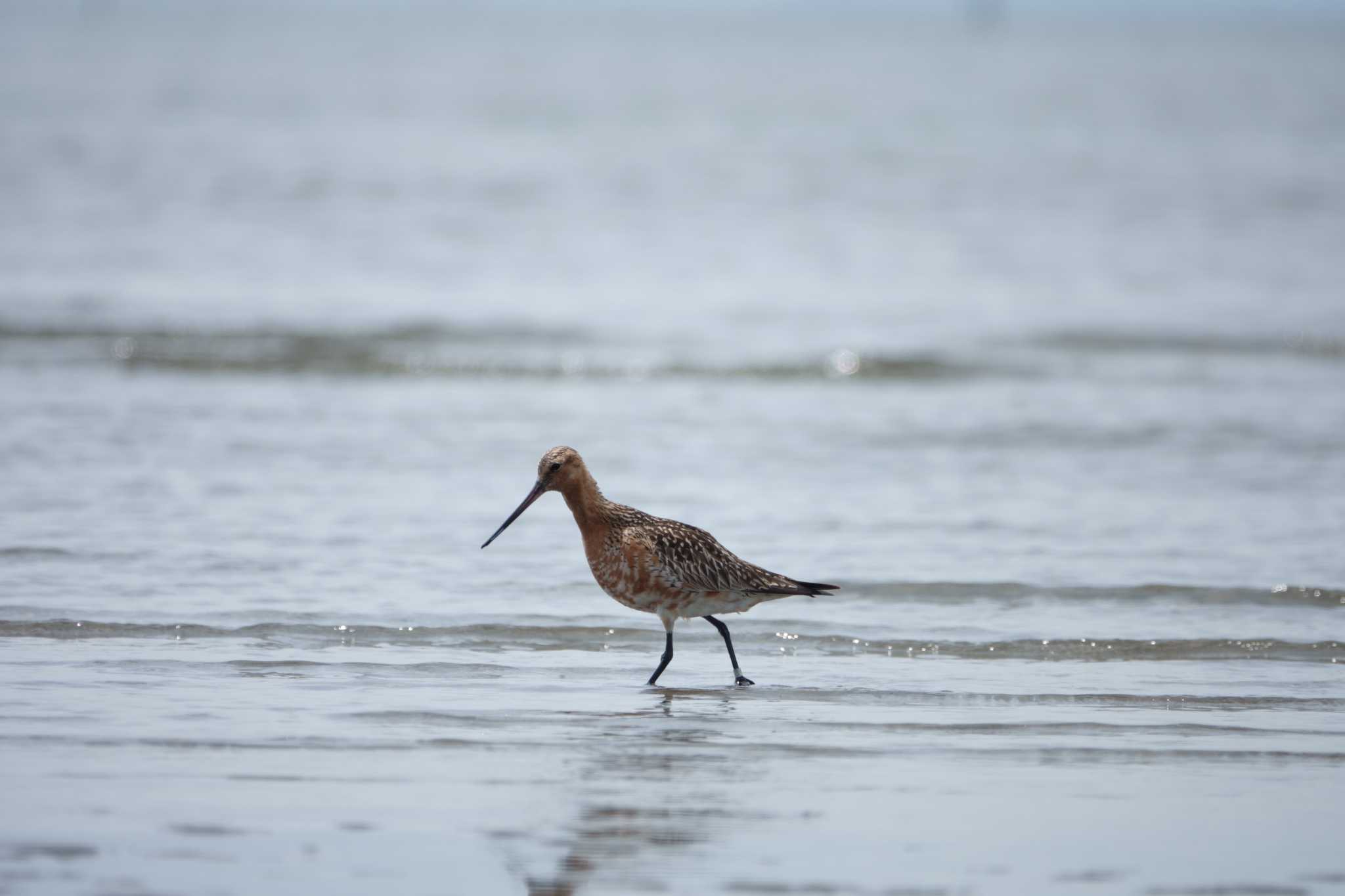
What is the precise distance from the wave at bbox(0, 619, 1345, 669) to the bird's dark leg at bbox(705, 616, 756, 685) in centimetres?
64

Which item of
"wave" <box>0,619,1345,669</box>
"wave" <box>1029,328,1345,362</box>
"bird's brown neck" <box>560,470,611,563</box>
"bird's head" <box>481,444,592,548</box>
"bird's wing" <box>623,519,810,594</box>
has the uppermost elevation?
"wave" <box>1029,328,1345,362</box>

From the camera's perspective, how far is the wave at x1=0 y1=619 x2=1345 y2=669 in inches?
297

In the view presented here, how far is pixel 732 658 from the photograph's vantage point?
23.1ft

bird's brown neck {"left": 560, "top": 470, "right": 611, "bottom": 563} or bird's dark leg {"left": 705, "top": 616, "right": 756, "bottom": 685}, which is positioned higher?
bird's brown neck {"left": 560, "top": 470, "right": 611, "bottom": 563}

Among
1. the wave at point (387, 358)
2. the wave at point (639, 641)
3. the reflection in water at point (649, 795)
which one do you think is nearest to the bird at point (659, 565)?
the reflection in water at point (649, 795)

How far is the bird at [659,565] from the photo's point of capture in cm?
698

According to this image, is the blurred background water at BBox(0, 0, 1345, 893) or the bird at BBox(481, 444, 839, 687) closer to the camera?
the blurred background water at BBox(0, 0, 1345, 893)

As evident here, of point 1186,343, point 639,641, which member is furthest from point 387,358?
point 639,641

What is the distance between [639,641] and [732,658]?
0.91 m

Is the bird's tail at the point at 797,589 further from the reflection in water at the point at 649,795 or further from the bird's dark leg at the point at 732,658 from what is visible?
the reflection in water at the point at 649,795

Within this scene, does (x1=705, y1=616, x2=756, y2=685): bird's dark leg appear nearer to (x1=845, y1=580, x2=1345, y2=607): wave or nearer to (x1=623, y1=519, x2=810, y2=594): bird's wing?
(x1=623, y1=519, x2=810, y2=594): bird's wing

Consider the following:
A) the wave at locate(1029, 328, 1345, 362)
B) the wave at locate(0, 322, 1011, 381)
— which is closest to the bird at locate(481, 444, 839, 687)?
the wave at locate(0, 322, 1011, 381)

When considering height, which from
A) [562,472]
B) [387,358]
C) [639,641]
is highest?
[387,358]

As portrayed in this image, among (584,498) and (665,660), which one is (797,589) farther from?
(584,498)
